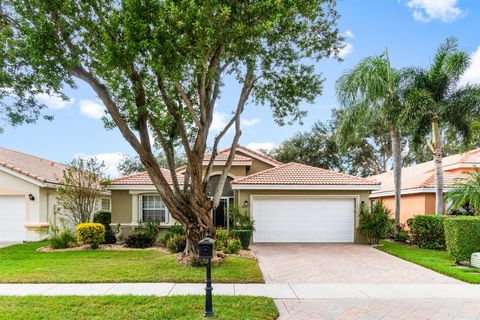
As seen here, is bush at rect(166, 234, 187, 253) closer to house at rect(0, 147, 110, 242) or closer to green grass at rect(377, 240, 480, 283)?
house at rect(0, 147, 110, 242)

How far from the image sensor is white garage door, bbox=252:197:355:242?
1603cm

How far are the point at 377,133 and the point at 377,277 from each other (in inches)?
1058

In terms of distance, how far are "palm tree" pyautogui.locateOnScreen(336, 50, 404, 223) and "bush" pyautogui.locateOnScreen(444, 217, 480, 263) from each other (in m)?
6.02

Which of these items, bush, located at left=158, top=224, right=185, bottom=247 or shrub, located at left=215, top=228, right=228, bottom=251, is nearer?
shrub, located at left=215, top=228, right=228, bottom=251

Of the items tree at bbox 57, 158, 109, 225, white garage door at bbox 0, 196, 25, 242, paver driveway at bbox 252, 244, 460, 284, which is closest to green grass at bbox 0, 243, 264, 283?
paver driveway at bbox 252, 244, 460, 284

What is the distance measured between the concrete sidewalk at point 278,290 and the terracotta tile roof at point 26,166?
405 inches

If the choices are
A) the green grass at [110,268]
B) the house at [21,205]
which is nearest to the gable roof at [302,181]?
the green grass at [110,268]

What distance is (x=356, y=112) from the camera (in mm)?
17047

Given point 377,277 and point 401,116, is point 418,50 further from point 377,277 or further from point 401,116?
point 377,277

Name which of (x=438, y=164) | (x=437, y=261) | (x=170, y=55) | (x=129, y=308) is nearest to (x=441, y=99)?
(x=438, y=164)

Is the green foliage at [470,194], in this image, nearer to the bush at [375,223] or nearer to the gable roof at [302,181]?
the bush at [375,223]

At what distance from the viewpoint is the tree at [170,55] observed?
7.82 metres

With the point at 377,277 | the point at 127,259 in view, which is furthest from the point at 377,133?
the point at 127,259

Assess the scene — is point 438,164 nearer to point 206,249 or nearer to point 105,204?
point 206,249
